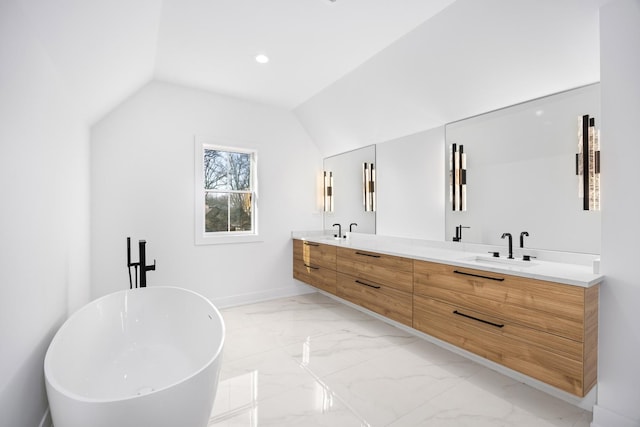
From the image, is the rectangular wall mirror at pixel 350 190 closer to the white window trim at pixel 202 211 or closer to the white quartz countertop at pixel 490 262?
the white quartz countertop at pixel 490 262

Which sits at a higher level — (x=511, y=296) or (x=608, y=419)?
(x=511, y=296)

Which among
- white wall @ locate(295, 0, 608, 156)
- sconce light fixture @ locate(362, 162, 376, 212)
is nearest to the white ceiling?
white wall @ locate(295, 0, 608, 156)

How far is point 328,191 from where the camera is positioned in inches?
179

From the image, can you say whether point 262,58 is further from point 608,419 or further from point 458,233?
point 608,419

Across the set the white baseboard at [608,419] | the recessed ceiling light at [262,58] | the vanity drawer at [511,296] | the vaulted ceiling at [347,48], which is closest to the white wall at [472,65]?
the vaulted ceiling at [347,48]

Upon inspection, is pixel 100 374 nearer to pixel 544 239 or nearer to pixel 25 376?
pixel 25 376

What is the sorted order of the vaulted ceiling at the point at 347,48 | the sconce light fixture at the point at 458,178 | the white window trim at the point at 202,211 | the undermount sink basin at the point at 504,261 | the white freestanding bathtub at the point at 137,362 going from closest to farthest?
1. the white freestanding bathtub at the point at 137,362
2. the vaulted ceiling at the point at 347,48
3. the undermount sink basin at the point at 504,261
4. the sconce light fixture at the point at 458,178
5. the white window trim at the point at 202,211

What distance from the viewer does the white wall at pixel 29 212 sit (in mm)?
1196

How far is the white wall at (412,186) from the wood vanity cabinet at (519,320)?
85 cm

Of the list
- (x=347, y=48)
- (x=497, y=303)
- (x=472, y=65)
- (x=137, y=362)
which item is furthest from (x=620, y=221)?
(x=137, y=362)

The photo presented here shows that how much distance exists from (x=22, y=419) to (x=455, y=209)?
317 centimetres

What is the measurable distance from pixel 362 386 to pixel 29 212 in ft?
7.06

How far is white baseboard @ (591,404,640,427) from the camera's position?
1625 millimetres

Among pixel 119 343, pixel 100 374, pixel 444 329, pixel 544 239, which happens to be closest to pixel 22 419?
pixel 100 374
